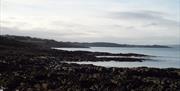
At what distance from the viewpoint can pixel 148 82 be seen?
32125mm

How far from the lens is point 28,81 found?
3084cm

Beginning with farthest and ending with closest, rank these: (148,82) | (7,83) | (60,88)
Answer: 1. (148,82)
2. (7,83)
3. (60,88)

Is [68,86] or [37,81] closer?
[68,86]

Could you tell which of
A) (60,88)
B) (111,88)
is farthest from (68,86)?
(111,88)

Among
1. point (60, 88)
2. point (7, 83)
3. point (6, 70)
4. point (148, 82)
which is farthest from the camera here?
point (6, 70)

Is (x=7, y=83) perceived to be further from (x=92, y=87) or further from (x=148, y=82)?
(x=148, y=82)

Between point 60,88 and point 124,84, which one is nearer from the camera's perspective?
point 60,88

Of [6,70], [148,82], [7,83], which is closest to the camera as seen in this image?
[7,83]

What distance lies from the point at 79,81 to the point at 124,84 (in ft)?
11.0

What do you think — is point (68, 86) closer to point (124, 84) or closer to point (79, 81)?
point (79, 81)

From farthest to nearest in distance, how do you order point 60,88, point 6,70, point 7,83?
1. point 6,70
2. point 7,83
3. point 60,88

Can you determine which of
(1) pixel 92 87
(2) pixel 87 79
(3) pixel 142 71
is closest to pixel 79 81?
(2) pixel 87 79

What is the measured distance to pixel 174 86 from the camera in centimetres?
3069

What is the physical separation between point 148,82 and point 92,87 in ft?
18.9
